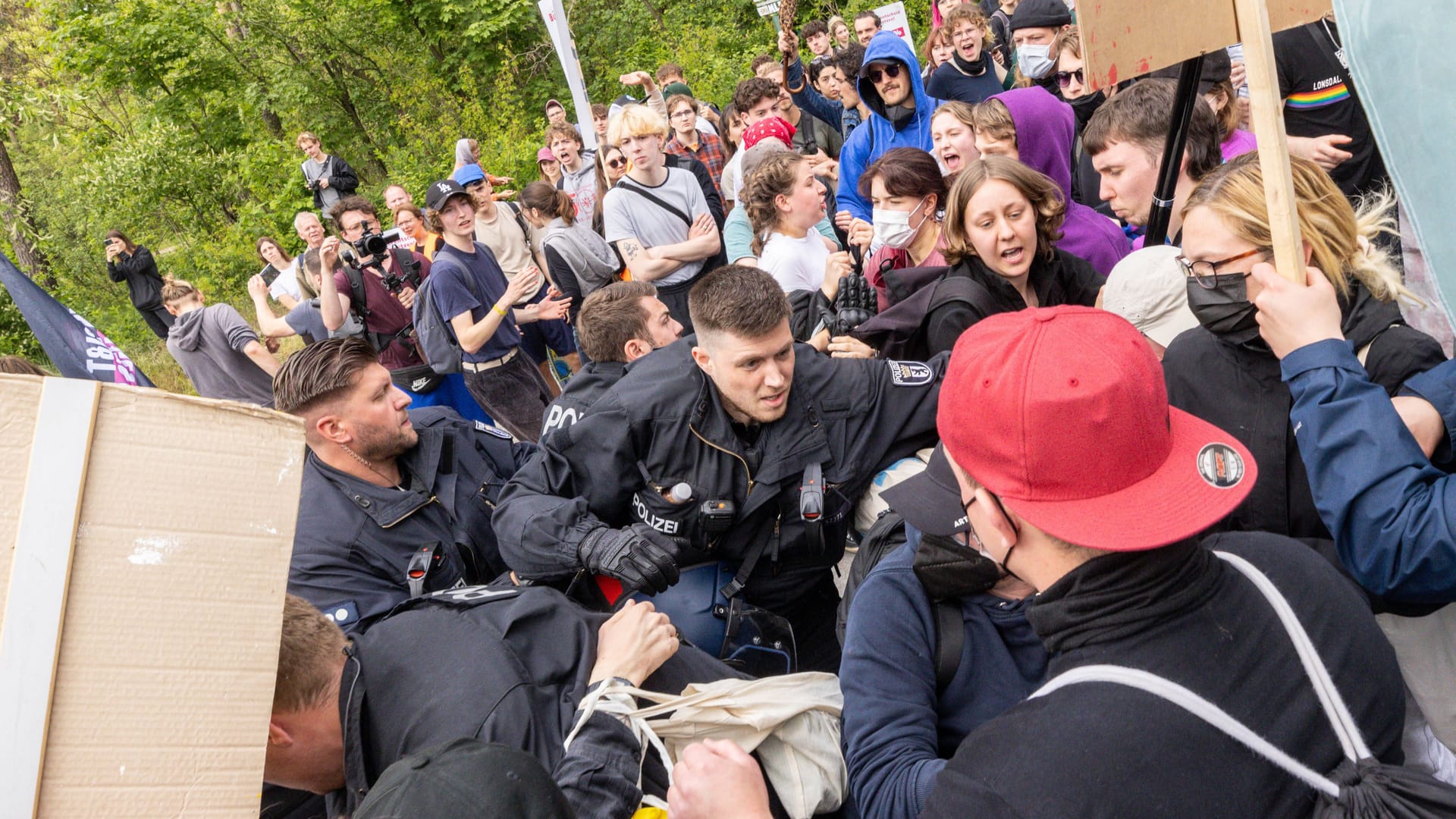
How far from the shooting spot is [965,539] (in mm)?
1837

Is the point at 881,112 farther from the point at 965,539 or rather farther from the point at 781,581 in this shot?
the point at 965,539

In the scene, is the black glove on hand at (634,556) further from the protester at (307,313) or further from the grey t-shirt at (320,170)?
the grey t-shirt at (320,170)

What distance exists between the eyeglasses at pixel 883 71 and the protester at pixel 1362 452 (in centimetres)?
392

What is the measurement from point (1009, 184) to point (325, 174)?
10.9 m

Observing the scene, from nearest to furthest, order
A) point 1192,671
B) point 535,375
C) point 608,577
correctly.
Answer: point 1192,671, point 608,577, point 535,375

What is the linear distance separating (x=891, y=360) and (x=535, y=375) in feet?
11.6

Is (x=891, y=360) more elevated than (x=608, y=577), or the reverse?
(x=891, y=360)

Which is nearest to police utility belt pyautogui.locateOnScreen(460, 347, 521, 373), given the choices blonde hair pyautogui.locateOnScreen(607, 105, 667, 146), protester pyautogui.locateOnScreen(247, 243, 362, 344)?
protester pyautogui.locateOnScreen(247, 243, 362, 344)

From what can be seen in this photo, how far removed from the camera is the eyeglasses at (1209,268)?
206 cm

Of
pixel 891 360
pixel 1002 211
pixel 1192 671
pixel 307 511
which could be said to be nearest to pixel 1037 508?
pixel 1192 671

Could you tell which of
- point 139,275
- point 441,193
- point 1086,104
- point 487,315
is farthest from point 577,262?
point 139,275

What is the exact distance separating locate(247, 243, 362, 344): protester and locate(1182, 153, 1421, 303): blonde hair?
573 centimetres

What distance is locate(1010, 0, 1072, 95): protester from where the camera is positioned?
5.74 metres

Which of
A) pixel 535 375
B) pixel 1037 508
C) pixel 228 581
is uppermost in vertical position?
pixel 228 581
